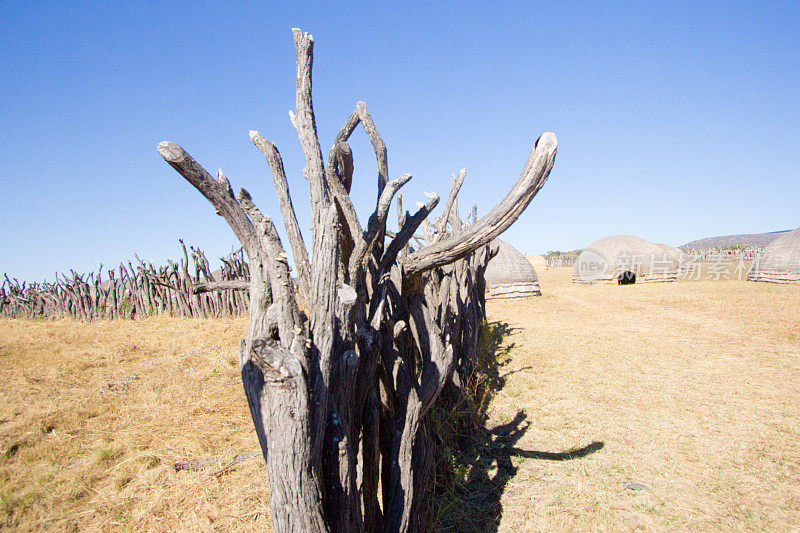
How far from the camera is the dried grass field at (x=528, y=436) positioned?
9.45ft

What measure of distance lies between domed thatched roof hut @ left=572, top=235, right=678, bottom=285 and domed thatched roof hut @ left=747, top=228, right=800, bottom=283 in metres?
3.36

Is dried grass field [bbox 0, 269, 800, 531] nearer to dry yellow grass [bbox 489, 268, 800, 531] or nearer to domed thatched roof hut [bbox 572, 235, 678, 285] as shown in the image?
dry yellow grass [bbox 489, 268, 800, 531]

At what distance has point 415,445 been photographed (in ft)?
7.73

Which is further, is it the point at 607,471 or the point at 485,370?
the point at 485,370

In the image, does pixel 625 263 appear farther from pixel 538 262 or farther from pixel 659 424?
pixel 538 262

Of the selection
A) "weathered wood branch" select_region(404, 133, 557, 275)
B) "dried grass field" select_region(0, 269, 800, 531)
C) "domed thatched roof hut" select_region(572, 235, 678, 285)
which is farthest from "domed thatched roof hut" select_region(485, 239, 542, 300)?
"weathered wood branch" select_region(404, 133, 557, 275)

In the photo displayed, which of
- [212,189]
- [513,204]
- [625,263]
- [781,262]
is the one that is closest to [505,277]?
[625,263]

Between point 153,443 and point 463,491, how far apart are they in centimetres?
302

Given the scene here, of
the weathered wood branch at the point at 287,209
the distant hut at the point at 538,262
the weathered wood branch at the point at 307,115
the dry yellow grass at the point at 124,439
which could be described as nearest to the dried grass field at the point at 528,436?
the dry yellow grass at the point at 124,439

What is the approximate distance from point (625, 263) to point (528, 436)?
65.3 feet

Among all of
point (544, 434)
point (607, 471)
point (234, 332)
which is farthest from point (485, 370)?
point (234, 332)

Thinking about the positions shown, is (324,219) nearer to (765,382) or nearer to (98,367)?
(765,382)

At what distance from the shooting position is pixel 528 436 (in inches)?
158

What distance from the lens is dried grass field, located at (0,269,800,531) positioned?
2879mm
